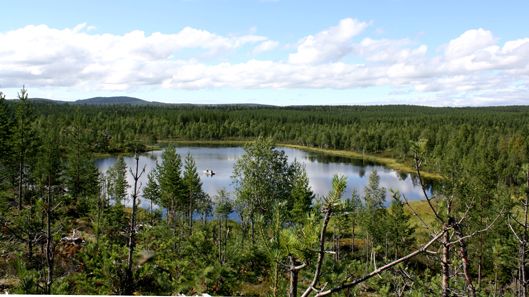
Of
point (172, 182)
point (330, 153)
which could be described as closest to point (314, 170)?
point (330, 153)

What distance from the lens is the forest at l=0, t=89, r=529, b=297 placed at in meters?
2.86

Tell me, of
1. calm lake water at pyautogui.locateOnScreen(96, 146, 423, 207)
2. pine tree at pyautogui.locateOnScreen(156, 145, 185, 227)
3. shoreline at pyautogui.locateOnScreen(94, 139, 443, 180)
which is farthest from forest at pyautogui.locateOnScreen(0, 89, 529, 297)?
calm lake water at pyautogui.locateOnScreen(96, 146, 423, 207)

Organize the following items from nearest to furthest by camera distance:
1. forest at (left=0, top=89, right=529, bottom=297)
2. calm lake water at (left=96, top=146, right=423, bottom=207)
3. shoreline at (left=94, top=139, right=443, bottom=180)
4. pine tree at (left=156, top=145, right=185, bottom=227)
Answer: forest at (left=0, top=89, right=529, bottom=297) < pine tree at (left=156, top=145, right=185, bottom=227) < calm lake water at (left=96, top=146, right=423, bottom=207) < shoreline at (left=94, top=139, right=443, bottom=180)

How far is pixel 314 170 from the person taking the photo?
88.2 meters

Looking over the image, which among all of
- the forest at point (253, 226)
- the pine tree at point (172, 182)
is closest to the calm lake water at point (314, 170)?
the forest at point (253, 226)

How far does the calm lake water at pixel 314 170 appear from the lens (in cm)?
6912

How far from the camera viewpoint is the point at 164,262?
469 inches

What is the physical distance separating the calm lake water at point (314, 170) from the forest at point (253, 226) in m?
10.1

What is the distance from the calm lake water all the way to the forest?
10.1 metres

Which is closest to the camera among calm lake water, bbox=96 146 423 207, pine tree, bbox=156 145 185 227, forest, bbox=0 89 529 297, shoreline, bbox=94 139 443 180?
forest, bbox=0 89 529 297

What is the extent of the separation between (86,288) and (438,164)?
8.64m

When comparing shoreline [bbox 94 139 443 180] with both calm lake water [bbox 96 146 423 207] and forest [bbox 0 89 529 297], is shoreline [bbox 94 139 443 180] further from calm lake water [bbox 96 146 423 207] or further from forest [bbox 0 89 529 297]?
forest [bbox 0 89 529 297]

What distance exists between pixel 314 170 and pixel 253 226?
7948cm

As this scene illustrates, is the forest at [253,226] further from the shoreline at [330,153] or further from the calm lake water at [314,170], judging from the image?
the calm lake water at [314,170]
